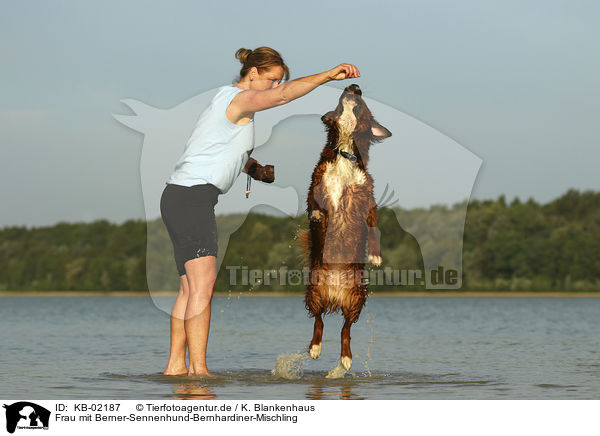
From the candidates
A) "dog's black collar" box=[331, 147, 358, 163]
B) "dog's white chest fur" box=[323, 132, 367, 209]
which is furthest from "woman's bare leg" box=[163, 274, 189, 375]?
"dog's black collar" box=[331, 147, 358, 163]

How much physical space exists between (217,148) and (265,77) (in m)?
0.77

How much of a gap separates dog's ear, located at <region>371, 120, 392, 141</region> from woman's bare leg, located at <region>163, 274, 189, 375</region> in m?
2.24

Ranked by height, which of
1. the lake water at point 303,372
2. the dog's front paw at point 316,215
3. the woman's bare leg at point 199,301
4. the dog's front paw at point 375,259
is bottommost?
the lake water at point 303,372

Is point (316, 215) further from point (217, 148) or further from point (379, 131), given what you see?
point (217, 148)

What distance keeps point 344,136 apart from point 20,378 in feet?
14.8

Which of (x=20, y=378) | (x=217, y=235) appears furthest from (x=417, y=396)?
(x=20, y=378)

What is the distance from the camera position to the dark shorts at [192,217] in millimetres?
7383

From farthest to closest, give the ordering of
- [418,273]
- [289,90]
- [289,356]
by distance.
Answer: [289,356] → [418,273] → [289,90]

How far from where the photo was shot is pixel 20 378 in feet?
29.9

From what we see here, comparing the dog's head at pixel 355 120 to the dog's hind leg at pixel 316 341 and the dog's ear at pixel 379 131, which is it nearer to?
the dog's ear at pixel 379 131

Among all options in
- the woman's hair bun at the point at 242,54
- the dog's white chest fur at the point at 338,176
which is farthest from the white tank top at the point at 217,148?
the dog's white chest fur at the point at 338,176

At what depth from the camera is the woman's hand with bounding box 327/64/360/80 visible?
6.57m

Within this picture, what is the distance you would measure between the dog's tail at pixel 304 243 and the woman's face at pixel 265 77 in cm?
149

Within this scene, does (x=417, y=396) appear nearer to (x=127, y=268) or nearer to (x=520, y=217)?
(x=520, y=217)
